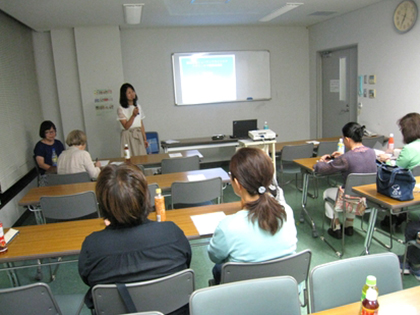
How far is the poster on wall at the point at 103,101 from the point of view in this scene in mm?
5828

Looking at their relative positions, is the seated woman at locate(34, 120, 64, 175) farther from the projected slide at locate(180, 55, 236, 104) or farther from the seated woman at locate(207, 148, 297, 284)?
the seated woman at locate(207, 148, 297, 284)

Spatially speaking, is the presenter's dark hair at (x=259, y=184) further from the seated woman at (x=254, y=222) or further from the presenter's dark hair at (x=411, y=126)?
the presenter's dark hair at (x=411, y=126)

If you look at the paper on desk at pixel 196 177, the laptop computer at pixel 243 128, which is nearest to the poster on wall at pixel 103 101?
the laptop computer at pixel 243 128

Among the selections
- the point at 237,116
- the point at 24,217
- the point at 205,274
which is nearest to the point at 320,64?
the point at 237,116

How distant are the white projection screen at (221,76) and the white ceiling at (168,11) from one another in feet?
2.10

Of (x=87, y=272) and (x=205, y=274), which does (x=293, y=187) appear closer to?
(x=205, y=274)

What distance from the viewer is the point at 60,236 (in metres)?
2.13

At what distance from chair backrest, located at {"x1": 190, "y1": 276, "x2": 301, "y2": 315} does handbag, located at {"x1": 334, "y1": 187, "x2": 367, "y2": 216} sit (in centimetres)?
191

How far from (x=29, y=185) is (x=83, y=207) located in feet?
8.28

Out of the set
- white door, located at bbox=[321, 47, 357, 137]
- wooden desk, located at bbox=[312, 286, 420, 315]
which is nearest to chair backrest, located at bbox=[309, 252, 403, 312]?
wooden desk, located at bbox=[312, 286, 420, 315]

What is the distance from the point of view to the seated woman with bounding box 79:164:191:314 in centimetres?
140

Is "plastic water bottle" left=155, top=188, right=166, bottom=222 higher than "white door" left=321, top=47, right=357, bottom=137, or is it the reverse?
"white door" left=321, top=47, right=357, bottom=137

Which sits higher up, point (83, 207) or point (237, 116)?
point (237, 116)

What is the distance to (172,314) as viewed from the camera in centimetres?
156
